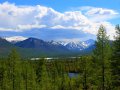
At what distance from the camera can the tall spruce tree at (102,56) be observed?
5100cm

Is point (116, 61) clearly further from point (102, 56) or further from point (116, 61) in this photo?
point (102, 56)

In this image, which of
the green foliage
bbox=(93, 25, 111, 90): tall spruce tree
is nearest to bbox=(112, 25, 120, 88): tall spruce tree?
the green foliage

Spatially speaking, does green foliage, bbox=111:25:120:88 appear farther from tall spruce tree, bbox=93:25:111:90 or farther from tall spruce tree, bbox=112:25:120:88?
tall spruce tree, bbox=93:25:111:90

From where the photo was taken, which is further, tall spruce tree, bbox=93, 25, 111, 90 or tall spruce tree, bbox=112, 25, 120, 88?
tall spruce tree, bbox=93, 25, 111, 90

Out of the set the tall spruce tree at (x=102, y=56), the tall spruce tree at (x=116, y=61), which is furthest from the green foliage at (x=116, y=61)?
the tall spruce tree at (x=102, y=56)

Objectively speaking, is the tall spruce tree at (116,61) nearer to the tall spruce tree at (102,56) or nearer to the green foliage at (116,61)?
the green foliage at (116,61)

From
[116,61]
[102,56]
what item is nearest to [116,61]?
[116,61]

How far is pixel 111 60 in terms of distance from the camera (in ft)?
164

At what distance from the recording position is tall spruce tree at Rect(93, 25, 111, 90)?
51.0 m

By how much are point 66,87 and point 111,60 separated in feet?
182

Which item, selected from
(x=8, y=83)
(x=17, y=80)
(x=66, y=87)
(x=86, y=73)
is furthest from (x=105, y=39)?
(x=66, y=87)

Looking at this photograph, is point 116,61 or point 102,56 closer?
point 116,61

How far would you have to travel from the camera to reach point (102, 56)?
167ft

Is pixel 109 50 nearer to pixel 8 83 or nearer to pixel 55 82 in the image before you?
pixel 8 83
